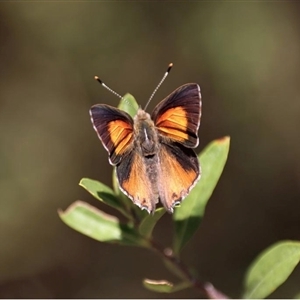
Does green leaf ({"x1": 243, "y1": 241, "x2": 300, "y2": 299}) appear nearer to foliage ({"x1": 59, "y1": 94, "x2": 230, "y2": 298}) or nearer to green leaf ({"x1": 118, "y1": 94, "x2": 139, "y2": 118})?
foliage ({"x1": 59, "y1": 94, "x2": 230, "y2": 298})

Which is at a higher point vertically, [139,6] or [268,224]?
[139,6]

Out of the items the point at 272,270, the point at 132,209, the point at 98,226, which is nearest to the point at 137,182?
the point at 132,209

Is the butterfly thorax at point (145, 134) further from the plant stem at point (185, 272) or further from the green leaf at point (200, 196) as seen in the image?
the plant stem at point (185, 272)

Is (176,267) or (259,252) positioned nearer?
(176,267)

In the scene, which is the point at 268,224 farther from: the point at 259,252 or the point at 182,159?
the point at 182,159

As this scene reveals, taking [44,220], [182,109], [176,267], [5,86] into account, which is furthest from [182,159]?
[5,86]

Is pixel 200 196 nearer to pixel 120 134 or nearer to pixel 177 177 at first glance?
pixel 177 177

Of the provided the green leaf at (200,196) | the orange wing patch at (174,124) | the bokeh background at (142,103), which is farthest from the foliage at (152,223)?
the bokeh background at (142,103)

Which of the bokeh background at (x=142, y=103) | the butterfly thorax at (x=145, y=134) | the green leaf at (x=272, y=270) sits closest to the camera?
the green leaf at (x=272, y=270)
